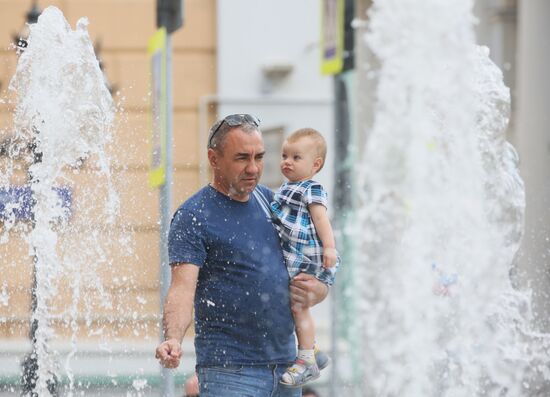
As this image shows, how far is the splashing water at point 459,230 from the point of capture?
7109mm

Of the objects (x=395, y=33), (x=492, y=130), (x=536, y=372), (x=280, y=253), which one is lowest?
(x=536, y=372)

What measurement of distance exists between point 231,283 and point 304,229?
353mm

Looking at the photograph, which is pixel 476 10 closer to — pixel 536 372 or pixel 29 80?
pixel 536 372

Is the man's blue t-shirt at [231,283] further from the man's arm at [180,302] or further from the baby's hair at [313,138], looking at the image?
the baby's hair at [313,138]

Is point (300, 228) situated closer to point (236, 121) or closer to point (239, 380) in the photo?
point (236, 121)

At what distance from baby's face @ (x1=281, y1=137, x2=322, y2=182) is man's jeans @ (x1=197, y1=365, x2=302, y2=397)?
0.68 meters

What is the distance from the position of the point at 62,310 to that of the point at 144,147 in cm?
178

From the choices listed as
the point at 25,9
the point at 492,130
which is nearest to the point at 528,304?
the point at 492,130

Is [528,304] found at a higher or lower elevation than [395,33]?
lower

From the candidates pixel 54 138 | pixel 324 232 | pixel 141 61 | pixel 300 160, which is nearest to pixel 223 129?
pixel 300 160

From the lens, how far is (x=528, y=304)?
7363 millimetres

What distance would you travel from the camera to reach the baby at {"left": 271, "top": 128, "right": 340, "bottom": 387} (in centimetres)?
490

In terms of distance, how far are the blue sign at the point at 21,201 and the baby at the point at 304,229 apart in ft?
6.70

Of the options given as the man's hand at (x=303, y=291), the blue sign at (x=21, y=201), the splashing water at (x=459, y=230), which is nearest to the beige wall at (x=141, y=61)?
the splashing water at (x=459, y=230)
